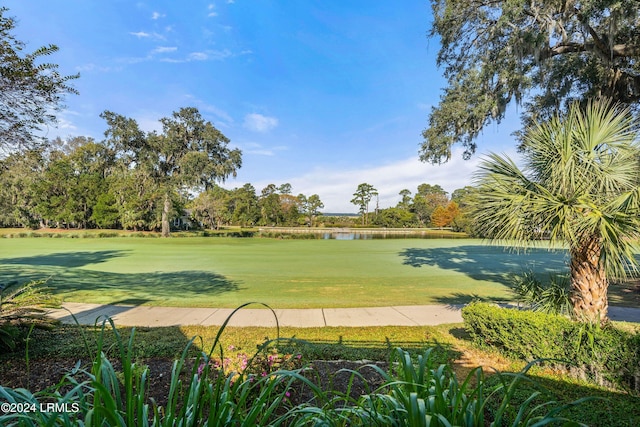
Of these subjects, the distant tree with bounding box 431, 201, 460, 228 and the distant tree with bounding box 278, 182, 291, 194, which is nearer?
the distant tree with bounding box 431, 201, 460, 228

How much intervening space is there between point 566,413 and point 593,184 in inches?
122

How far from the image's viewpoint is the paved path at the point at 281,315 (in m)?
5.60

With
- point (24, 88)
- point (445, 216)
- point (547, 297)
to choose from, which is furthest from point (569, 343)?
point (445, 216)

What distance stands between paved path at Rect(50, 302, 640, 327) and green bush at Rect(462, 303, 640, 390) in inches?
65.3

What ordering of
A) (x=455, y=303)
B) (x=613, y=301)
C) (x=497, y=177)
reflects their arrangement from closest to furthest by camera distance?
1. (x=497, y=177)
2. (x=455, y=303)
3. (x=613, y=301)

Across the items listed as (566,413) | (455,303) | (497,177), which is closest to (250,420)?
(566,413)

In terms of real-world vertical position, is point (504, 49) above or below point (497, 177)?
above

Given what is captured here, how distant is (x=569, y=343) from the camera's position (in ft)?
11.5

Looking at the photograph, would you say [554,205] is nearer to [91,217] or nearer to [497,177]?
[497,177]

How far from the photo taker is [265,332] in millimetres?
5008

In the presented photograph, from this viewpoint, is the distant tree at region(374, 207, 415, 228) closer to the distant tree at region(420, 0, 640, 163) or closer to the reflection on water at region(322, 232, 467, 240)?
the reflection on water at region(322, 232, 467, 240)

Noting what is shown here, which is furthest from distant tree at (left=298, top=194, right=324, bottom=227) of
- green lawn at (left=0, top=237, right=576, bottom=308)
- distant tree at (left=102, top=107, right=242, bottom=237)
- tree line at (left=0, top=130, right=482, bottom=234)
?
green lawn at (left=0, top=237, right=576, bottom=308)

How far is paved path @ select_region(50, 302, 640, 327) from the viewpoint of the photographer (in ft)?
18.4

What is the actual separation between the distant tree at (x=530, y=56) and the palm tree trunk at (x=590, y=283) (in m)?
6.11
